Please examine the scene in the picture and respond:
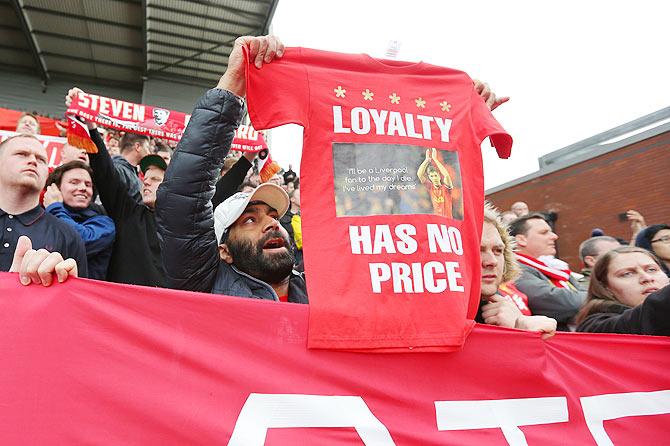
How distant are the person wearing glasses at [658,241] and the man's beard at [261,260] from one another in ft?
9.71

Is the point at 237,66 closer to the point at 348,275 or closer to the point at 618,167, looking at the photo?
the point at 348,275

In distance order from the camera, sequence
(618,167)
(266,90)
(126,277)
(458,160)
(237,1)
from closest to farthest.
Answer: (266,90) → (458,160) → (126,277) → (618,167) → (237,1)

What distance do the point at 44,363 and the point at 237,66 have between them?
110 cm

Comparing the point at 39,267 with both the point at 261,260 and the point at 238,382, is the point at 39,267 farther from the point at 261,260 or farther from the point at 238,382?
the point at 261,260

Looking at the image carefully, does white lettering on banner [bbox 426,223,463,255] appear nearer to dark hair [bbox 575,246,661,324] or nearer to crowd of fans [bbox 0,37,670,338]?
crowd of fans [bbox 0,37,670,338]

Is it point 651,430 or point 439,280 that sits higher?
point 439,280

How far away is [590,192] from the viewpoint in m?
10.6

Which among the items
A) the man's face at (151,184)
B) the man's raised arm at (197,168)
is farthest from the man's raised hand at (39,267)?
the man's face at (151,184)

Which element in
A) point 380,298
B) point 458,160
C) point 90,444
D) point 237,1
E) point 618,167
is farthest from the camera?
point 237,1

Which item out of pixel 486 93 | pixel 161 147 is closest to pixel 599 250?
pixel 486 93

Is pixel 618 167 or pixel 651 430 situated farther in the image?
pixel 618 167

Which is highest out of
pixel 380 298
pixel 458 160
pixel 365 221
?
pixel 458 160

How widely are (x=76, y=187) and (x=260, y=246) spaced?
56.3 inches

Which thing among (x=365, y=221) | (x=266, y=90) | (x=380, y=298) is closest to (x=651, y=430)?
(x=380, y=298)
